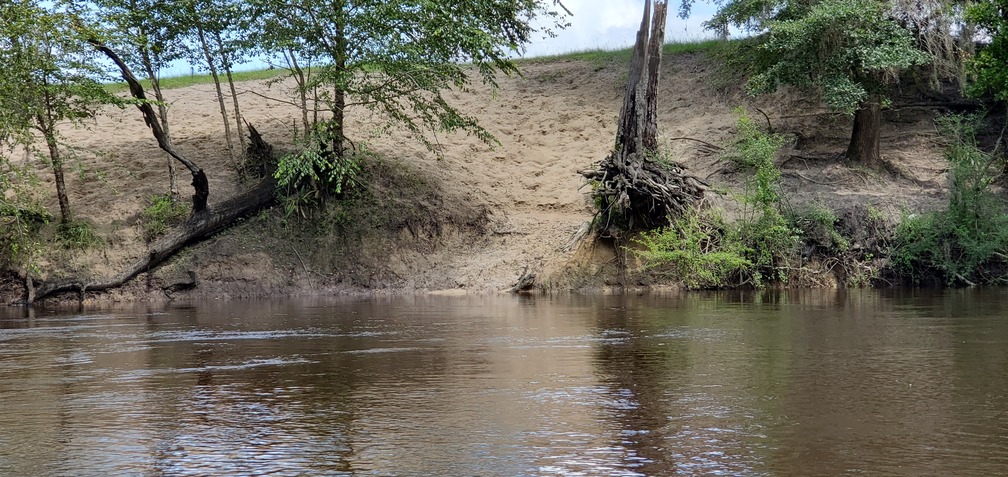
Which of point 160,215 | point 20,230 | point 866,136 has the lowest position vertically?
point 20,230

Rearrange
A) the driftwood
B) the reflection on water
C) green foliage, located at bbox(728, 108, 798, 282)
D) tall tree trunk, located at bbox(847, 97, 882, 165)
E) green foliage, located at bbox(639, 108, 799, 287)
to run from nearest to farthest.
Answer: the reflection on water → green foliage, located at bbox(639, 108, 799, 287) → green foliage, located at bbox(728, 108, 798, 282) → the driftwood → tall tree trunk, located at bbox(847, 97, 882, 165)

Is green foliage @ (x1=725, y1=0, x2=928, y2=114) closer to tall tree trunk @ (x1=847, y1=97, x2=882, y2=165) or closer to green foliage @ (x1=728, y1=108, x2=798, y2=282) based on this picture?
tall tree trunk @ (x1=847, y1=97, x2=882, y2=165)

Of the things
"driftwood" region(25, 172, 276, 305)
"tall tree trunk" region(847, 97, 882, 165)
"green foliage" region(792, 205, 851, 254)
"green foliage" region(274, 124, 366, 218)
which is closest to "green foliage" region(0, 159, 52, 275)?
"driftwood" region(25, 172, 276, 305)

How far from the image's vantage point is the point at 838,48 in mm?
22078

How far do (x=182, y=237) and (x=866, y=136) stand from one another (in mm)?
16241

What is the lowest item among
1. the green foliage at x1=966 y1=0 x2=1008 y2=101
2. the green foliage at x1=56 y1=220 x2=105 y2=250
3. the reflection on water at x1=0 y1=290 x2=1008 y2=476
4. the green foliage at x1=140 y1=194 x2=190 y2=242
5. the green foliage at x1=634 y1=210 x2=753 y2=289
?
the reflection on water at x1=0 y1=290 x2=1008 y2=476

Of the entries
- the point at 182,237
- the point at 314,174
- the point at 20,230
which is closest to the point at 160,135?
the point at 182,237

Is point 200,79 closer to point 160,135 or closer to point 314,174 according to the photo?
point 160,135

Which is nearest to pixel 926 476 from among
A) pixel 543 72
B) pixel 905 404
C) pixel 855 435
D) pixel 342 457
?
pixel 855 435

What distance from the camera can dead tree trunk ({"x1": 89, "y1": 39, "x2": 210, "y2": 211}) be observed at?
20.8 meters

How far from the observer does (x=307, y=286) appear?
21141 mm

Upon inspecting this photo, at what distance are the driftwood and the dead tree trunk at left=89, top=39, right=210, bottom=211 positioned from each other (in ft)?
1.14

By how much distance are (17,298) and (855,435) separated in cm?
1812

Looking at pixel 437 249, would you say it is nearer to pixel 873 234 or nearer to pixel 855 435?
pixel 873 234
